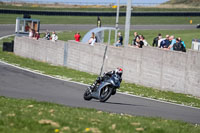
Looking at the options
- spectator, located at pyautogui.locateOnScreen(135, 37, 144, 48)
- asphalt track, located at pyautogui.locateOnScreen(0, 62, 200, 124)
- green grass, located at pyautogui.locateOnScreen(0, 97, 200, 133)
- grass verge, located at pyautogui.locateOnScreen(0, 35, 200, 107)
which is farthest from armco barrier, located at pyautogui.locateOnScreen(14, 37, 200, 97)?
green grass, located at pyautogui.locateOnScreen(0, 97, 200, 133)

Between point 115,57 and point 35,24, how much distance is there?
1614cm

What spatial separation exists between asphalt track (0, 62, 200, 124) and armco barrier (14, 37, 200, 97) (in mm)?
3098

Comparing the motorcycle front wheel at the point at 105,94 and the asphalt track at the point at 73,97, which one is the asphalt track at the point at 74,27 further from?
the motorcycle front wheel at the point at 105,94

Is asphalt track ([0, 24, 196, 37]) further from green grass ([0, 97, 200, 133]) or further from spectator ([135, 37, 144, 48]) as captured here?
green grass ([0, 97, 200, 133])

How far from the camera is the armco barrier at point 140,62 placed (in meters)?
19.7

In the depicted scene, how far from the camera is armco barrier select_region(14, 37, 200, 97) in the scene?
1972 cm

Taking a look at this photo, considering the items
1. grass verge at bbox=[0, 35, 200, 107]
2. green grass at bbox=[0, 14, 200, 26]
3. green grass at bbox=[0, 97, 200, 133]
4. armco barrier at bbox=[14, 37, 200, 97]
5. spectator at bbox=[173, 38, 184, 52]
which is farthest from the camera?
green grass at bbox=[0, 14, 200, 26]

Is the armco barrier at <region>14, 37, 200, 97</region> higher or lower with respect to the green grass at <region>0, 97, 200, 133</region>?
higher

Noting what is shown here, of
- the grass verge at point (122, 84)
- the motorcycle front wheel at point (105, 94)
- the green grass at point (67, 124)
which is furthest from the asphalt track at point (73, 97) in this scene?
the green grass at point (67, 124)

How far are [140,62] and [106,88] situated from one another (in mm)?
8332

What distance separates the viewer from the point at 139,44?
75.0 feet

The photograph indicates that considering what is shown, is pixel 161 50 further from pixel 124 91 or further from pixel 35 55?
pixel 35 55

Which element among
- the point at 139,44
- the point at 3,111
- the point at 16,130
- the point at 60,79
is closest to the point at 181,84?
the point at 139,44

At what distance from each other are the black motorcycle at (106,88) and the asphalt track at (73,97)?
0.83 feet
